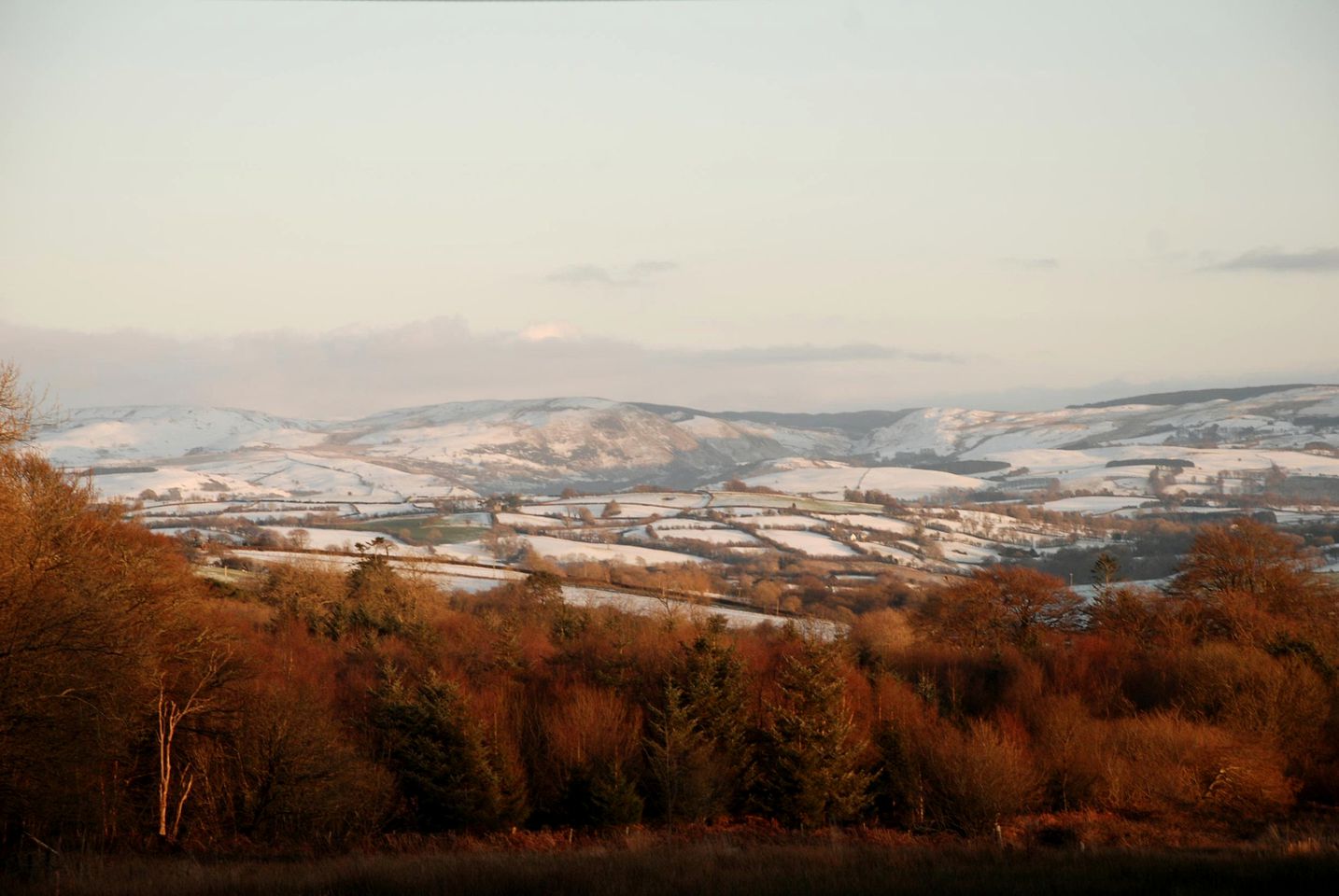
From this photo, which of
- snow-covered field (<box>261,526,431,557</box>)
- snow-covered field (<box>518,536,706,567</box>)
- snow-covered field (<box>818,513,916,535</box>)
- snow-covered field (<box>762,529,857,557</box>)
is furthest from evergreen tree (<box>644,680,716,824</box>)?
snow-covered field (<box>818,513,916,535</box>)

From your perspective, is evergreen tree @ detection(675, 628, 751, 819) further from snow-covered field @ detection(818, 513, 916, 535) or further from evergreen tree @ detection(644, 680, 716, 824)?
snow-covered field @ detection(818, 513, 916, 535)

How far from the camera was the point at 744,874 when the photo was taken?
906 inches

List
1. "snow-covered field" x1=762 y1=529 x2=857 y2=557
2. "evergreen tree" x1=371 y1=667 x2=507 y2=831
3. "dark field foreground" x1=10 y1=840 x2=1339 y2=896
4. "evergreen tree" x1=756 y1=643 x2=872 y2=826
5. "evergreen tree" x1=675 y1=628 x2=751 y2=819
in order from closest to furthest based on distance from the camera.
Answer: "dark field foreground" x1=10 y1=840 x2=1339 y2=896 → "evergreen tree" x1=371 y1=667 x2=507 y2=831 → "evergreen tree" x1=756 y1=643 x2=872 y2=826 → "evergreen tree" x1=675 y1=628 x2=751 y2=819 → "snow-covered field" x1=762 y1=529 x2=857 y2=557

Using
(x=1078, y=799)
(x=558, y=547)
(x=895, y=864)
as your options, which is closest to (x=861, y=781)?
(x=1078, y=799)

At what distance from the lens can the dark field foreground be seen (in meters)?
20.5

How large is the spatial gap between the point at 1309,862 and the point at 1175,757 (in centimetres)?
2371

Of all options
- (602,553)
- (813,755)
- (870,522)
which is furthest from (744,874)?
(870,522)

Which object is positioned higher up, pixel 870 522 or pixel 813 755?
pixel 813 755

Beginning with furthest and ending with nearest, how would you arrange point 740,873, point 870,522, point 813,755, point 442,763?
1. point 870,522
2. point 813,755
3. point 442,763
4. point 740,873

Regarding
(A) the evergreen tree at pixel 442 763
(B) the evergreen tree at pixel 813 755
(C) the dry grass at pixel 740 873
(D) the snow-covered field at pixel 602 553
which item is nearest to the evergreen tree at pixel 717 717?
(B) the evergreen tree at pixel 813 755

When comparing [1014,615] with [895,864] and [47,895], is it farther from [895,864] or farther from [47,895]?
[47,895]

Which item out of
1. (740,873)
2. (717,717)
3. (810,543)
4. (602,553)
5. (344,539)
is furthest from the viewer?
(810,543)

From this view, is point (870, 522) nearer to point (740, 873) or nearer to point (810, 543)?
point (810, 543)

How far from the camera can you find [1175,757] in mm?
44250
